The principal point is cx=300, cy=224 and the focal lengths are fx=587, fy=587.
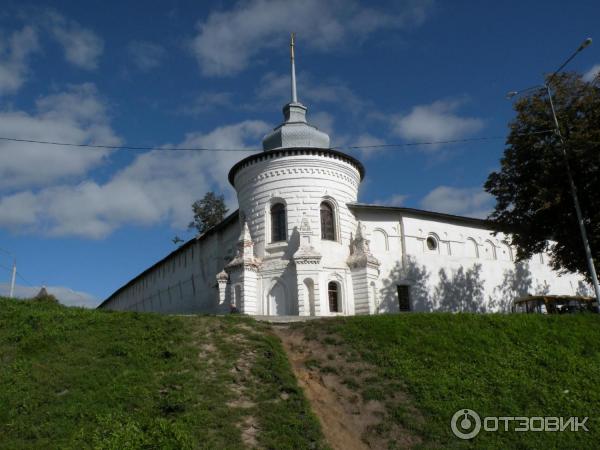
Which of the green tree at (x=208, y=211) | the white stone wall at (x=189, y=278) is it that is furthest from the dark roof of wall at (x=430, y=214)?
the green tree at (x=208, y=211)

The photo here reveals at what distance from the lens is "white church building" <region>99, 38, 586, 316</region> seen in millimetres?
26000

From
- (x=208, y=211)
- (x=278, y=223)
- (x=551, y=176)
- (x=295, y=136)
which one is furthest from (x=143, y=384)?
(x=208, y=211)

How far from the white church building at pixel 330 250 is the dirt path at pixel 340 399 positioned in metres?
8.59

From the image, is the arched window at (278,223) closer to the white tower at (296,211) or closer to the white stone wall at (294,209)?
the white tower at (296,211)

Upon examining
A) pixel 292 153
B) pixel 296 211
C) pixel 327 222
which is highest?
pixel 292 153

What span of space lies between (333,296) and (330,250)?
6.80 feet

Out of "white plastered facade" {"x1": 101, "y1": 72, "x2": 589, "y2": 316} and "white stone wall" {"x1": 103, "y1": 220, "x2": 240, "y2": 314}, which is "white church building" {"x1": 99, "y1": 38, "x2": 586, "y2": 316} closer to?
"white plastered facade" {"x1": 101, "y1": 72, "x2": 589, "y2": 316}

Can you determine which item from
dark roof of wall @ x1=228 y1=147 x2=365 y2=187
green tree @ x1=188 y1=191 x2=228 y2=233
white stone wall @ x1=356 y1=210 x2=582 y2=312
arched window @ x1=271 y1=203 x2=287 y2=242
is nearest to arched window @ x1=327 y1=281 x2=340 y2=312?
arched window @ x1=271 y1=203 x2=287 y2=242

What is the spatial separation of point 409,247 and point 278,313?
8581mm

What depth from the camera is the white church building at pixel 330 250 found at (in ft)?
85.3

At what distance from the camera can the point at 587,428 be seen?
12930 millimetres

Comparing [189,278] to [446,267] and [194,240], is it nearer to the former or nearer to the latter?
[194,240]

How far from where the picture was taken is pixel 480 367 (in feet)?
49.9

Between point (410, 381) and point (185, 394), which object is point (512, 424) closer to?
point (410, 381)
